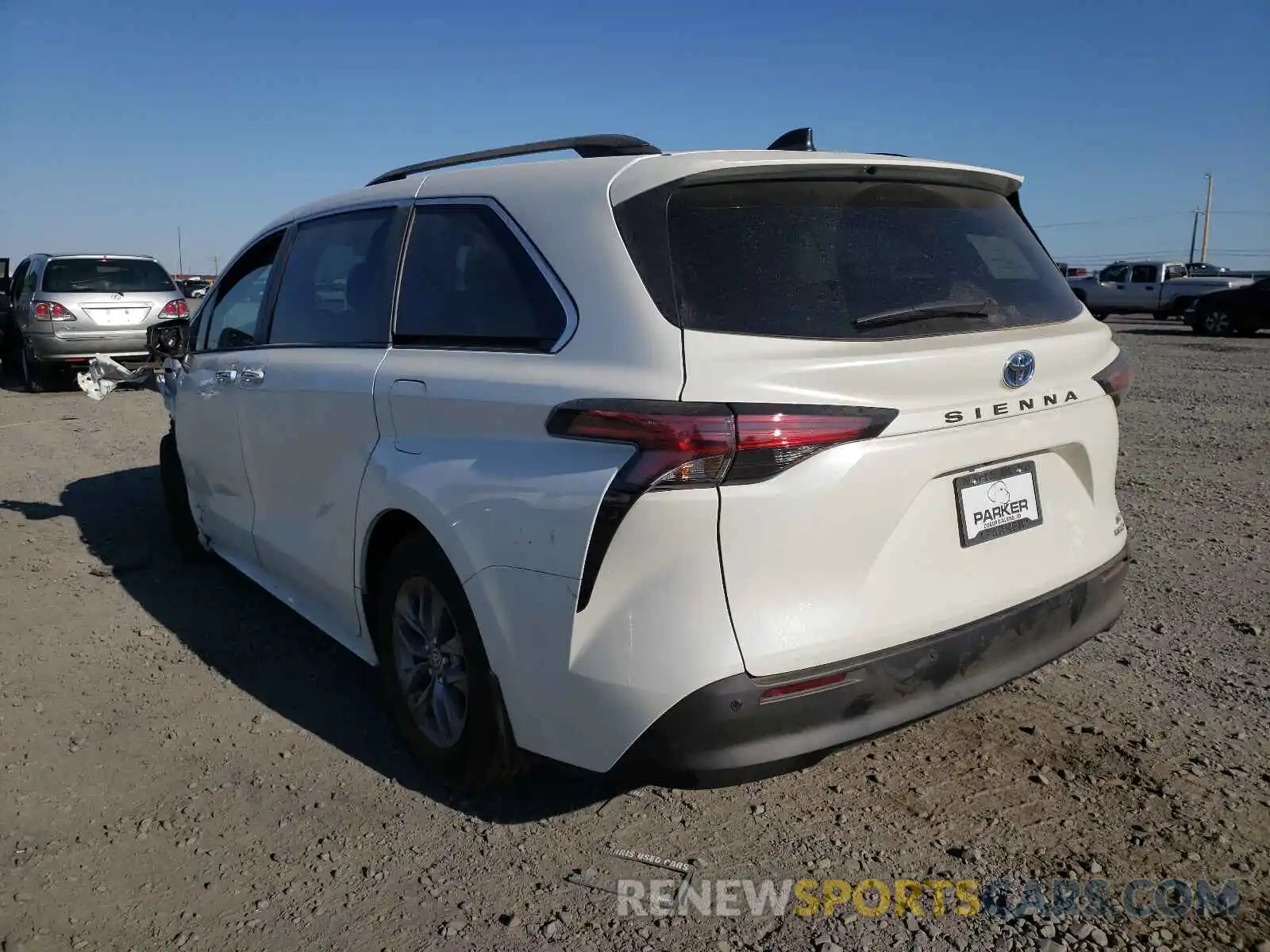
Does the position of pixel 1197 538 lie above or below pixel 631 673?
below

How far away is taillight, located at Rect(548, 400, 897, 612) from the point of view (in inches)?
90.2

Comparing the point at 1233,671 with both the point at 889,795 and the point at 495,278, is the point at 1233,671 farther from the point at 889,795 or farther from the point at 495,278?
the point at 495,278

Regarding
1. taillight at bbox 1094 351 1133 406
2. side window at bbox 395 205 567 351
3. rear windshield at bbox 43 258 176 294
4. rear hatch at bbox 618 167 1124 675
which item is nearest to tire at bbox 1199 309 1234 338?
rear windshield at bbox 43 258 176 294

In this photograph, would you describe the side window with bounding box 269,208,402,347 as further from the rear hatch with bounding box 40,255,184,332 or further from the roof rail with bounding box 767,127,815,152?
the rear hatch with bounding box 40,255,184,332

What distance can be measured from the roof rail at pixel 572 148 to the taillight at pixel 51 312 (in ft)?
36.7

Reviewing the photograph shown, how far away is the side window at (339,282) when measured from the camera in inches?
137

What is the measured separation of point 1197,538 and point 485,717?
14.3 feet

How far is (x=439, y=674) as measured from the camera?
3135 millimetres

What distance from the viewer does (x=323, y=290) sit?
3.90m

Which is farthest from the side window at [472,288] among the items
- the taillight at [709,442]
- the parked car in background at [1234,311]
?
the parked car in background at [1234,311]

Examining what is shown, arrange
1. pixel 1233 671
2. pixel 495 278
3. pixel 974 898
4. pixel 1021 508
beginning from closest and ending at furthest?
pixel 974 898 < pixel 1021 508 < pixel 495 278 < pixel 1233 671

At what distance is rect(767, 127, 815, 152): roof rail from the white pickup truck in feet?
80.7

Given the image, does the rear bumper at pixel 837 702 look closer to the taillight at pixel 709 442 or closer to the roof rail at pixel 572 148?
the taillight at pixel 709 442

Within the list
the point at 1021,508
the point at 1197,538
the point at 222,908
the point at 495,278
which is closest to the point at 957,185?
the point at 1021,508
